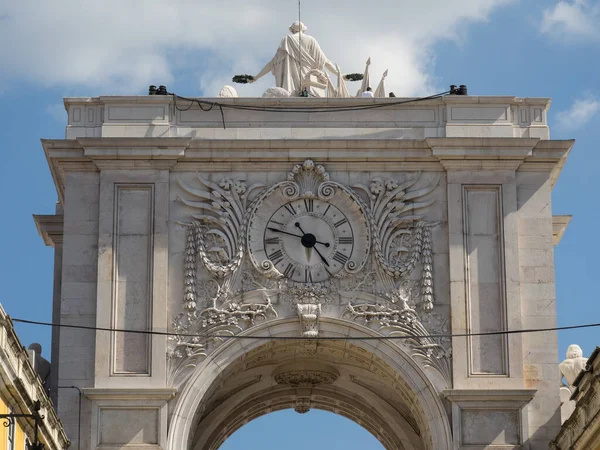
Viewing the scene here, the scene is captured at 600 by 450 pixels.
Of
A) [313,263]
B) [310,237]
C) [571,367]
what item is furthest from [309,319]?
[571,367]

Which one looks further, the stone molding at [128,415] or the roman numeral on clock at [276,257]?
the roman numeral on clock at [276,257]

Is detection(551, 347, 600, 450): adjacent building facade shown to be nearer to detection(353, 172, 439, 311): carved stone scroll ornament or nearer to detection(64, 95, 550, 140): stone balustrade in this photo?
detection(353, 172, 439, 311): carved stone scroll ornament

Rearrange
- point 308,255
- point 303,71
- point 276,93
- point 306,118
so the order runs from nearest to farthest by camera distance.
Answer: point 308,255 → point 306,118 → point 276,93 → point 303,71

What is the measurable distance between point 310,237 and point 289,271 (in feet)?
2.73

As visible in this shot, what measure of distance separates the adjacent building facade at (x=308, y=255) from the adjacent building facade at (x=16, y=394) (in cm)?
529

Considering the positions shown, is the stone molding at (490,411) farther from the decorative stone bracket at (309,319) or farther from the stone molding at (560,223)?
the stone molding at (560,223)

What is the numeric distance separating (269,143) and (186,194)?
2.04m

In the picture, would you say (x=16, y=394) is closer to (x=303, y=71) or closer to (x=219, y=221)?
(x=219, y=221)

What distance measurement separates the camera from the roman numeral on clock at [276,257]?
41.1m

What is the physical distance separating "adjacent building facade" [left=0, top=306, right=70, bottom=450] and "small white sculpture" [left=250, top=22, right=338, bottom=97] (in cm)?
1139

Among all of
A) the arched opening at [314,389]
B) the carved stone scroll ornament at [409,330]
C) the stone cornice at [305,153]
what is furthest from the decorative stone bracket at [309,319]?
the stone cornice at [305,153]

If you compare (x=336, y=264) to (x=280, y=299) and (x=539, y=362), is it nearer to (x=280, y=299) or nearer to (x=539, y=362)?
(x=280, y=299)

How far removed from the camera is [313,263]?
4109cm

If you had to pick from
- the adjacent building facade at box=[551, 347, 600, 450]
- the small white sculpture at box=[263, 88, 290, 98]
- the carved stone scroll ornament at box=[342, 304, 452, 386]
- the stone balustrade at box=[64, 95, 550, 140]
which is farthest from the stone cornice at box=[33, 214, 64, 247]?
the adjacent building facade at box=[551, 347, 600, 450]
